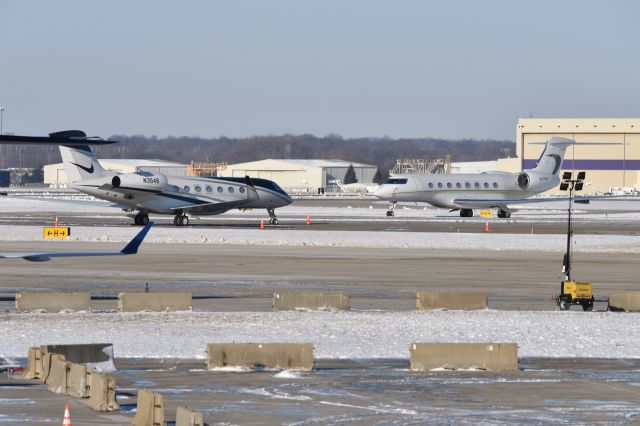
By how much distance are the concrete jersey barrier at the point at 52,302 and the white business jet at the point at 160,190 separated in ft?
138

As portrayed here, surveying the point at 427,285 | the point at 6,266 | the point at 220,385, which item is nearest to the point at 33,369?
the point at 220,385

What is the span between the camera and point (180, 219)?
250ft

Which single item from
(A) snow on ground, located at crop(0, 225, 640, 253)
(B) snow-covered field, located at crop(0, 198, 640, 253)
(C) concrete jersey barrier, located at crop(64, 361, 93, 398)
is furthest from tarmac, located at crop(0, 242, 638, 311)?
(C) concrete jersey barrier, located at crop(64, 361, 93, 398)

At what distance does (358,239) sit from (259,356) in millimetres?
40324

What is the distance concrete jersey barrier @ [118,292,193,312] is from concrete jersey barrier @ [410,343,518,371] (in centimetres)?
1024

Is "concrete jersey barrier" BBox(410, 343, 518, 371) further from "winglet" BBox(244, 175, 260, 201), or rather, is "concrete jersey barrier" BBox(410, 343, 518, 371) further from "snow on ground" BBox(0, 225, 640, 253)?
"winglet" BBox(244, 175, 260, 201)

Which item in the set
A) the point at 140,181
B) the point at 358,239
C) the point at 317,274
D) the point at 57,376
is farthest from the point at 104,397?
the point at 140,181

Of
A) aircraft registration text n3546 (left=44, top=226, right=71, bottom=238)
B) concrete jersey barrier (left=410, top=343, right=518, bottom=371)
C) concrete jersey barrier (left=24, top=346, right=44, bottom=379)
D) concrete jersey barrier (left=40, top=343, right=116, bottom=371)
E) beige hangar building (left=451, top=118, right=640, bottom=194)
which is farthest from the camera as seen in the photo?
beige hangar building (left=451, top=118, right=640, bottom=194)

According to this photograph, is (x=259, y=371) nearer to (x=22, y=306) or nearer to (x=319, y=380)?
(x=319, y=380)

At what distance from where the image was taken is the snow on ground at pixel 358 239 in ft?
194

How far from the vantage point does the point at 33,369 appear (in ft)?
69.6

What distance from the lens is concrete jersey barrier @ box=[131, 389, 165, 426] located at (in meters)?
16.0

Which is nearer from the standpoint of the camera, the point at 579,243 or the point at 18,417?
the point at 18,417

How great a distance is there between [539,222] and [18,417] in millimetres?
71335
